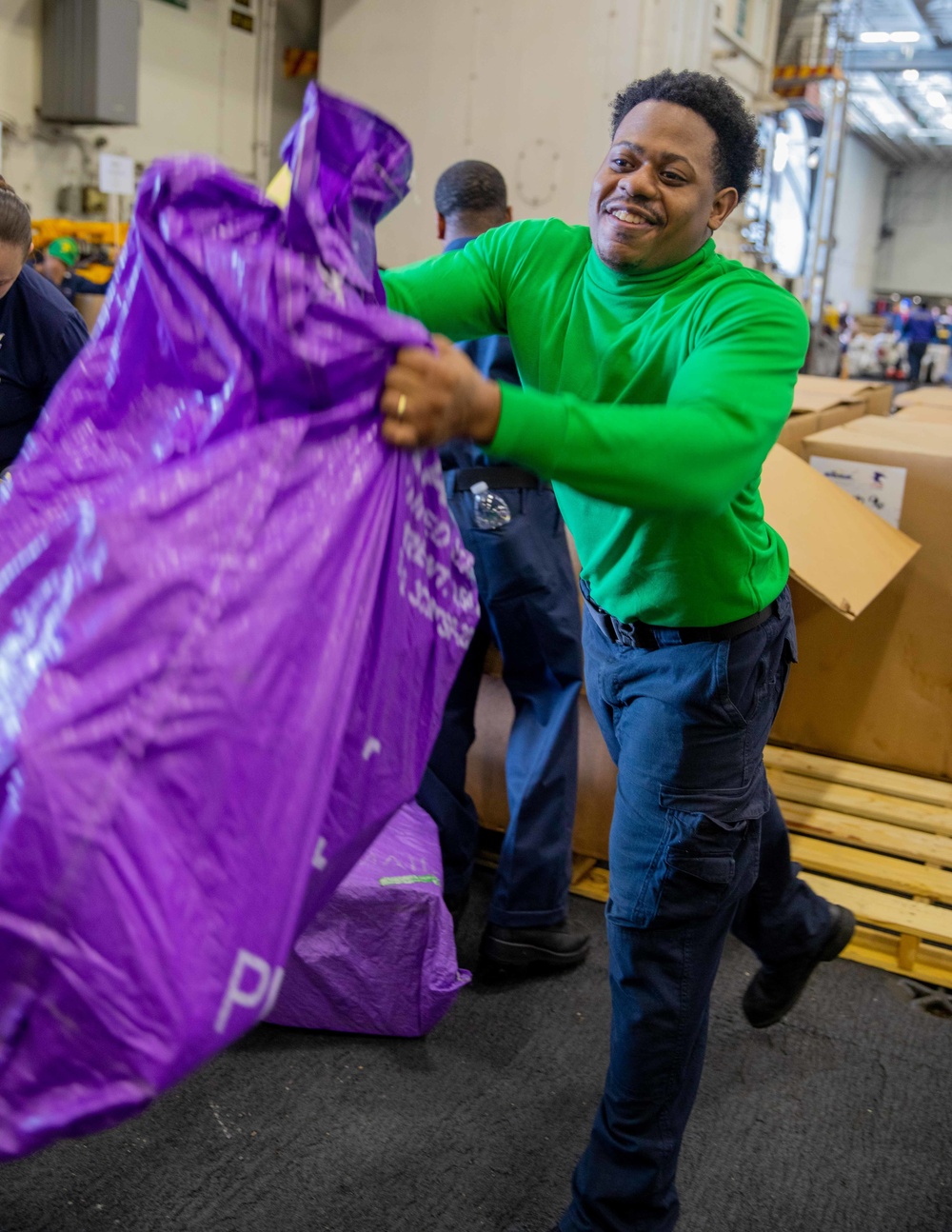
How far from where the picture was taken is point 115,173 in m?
5.93

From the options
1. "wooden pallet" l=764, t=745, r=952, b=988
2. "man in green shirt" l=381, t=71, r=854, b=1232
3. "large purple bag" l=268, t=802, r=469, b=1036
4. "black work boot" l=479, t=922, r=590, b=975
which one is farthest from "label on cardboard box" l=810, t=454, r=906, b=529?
"large purple bag" l=268, t=802, r=469, b=1036

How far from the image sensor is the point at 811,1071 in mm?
2119

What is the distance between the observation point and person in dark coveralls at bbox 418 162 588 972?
2361 millimetres

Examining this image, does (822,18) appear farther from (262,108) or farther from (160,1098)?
(160,1098)

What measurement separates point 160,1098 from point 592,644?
1.12 meters

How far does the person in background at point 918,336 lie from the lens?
17.7 m

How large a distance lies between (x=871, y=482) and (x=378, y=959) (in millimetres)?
1865

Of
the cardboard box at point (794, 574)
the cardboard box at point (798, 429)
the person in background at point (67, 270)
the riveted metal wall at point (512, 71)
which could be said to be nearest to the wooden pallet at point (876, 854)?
the cardboard box at point (794, 574)

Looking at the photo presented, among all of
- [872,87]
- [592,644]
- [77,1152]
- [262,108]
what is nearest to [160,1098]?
[77,1152]

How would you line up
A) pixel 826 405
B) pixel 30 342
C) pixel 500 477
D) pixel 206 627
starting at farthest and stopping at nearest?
pixel 826 405 → pixel 500 477 → pixel 30 342 → pixel 206 627

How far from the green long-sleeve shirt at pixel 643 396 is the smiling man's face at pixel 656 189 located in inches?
1.2

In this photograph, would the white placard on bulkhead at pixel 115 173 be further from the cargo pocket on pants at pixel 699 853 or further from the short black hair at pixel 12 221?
the cargo pocket on pants at pixel 699 853

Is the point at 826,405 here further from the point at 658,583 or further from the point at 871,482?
the point at 658,583

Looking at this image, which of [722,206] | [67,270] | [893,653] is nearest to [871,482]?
[893,653]
